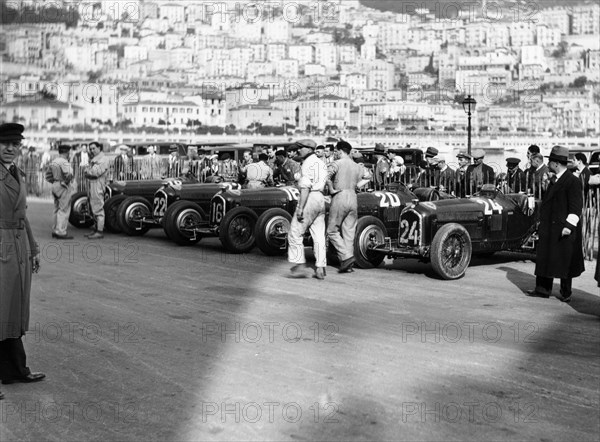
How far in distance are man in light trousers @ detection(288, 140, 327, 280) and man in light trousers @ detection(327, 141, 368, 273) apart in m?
0.42

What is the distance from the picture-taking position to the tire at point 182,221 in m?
15.4

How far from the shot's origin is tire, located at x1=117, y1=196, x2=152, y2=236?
17.1 metres

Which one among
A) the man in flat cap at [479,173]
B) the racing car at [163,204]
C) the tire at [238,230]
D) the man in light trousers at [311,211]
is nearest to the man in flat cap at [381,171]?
the man in flat cap at [479,173]

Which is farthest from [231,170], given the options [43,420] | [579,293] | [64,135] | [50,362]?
[64,135]

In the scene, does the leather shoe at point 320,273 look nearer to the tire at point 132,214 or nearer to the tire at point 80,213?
the tire at point 132,214

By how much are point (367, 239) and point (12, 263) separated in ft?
22.3

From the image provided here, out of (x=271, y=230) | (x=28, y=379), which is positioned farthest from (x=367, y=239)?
(x=28, y=379)

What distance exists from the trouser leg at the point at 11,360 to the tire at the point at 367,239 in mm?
6473

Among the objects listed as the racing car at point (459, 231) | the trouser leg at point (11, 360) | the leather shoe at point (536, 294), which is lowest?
the leather shoe at point (536, 294)

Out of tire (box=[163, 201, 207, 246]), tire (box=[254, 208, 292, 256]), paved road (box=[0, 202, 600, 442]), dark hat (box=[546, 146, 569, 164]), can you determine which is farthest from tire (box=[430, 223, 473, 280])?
tire (box=[163, 201, 207, 246])

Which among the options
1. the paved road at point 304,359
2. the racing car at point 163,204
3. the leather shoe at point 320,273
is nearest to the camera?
the paved road at point 304,359

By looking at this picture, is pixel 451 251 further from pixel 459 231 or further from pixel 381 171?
pixel 381 171

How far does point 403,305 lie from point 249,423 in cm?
428

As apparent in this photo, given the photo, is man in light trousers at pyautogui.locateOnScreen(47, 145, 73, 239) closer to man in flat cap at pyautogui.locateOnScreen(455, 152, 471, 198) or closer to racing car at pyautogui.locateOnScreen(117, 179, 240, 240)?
racing car at pyautogui.locateOnScreen(117, 179, 240, 240)
